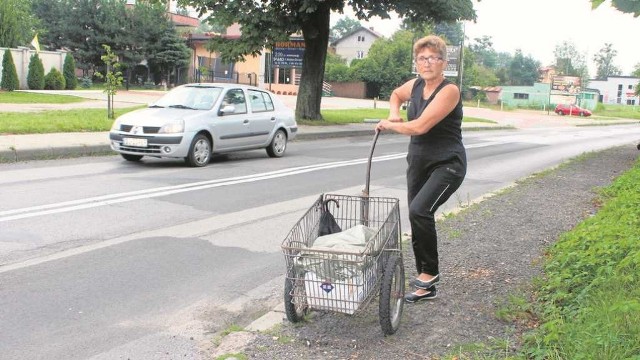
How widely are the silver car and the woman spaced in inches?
313

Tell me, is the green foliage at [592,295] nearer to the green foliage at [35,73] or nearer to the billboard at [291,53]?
the billboard at [291,53]

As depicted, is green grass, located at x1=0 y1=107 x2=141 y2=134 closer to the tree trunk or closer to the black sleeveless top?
the tree trunk

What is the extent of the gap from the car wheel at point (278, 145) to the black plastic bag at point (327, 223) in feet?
32.9

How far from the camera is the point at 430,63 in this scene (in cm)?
434

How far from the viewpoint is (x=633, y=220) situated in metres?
6.50

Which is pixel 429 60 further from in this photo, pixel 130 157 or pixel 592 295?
pixel 130 157

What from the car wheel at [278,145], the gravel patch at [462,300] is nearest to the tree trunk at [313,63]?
the car wheel at [278,145]

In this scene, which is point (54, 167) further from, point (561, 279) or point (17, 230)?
point (561, 279)

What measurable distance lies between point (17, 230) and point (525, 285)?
5.09 metres

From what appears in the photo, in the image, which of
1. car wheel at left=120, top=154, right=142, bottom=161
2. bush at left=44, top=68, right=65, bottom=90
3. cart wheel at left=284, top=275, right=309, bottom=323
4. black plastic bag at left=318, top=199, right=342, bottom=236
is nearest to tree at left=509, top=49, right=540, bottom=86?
bush at left=44, top=68, right=65, bottom=90

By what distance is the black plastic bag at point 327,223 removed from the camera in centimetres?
443

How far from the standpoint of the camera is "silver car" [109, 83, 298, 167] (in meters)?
11.9

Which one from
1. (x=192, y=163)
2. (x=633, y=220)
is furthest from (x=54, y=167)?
(x=633, y=220)

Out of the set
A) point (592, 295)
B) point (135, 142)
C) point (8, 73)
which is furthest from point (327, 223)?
point (8, 73)
